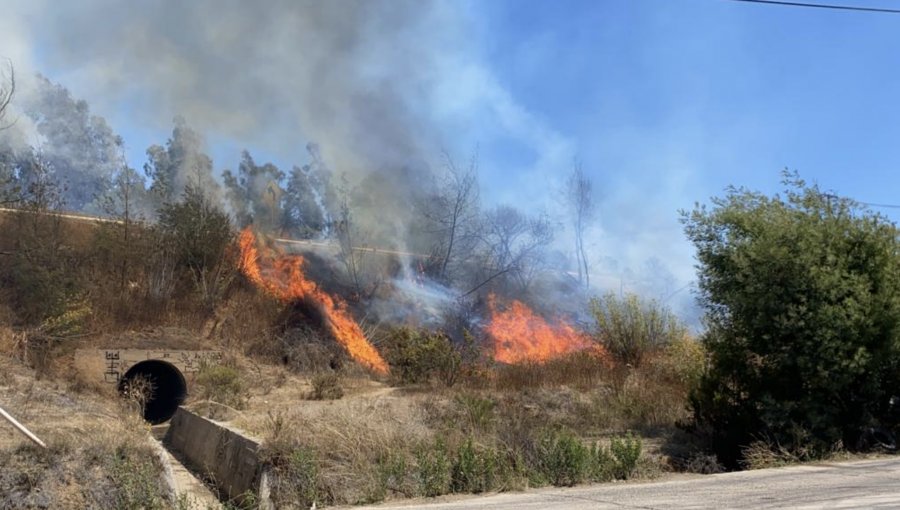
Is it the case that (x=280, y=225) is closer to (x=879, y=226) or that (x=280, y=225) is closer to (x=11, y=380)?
(x=11, y=380)

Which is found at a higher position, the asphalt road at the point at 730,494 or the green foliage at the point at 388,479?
the green foliage at the point at 388,479

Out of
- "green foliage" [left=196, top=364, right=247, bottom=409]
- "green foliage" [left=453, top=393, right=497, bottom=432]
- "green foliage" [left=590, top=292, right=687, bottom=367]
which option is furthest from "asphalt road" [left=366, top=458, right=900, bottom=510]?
"green foliage" [left=590, top=292, right=687, bottom=367]

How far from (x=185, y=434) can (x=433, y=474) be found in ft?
39.4

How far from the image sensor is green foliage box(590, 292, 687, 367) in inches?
906

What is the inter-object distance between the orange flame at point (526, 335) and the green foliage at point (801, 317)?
11.2 metres

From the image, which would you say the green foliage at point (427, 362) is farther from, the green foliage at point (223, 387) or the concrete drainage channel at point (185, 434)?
the concrete drainage channel at point (185, 434)

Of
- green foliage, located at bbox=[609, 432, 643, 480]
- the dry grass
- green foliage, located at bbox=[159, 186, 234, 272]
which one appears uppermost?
green foliage, located at bbox=[159, 186, 234, 272]

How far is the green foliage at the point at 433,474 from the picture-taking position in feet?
30.1

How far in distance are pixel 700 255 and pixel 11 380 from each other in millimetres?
16505

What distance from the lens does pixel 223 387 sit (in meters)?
19.8

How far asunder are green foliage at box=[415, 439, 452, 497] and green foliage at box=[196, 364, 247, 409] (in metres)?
11.1

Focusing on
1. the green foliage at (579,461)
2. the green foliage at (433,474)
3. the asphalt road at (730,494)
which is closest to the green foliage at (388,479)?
the green foliage at (433,474)

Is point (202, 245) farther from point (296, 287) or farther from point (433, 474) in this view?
point (433, 474)

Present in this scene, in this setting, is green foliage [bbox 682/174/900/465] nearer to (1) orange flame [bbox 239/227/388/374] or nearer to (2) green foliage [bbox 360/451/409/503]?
(2) green foliage [bbox 360/451/409/503]
